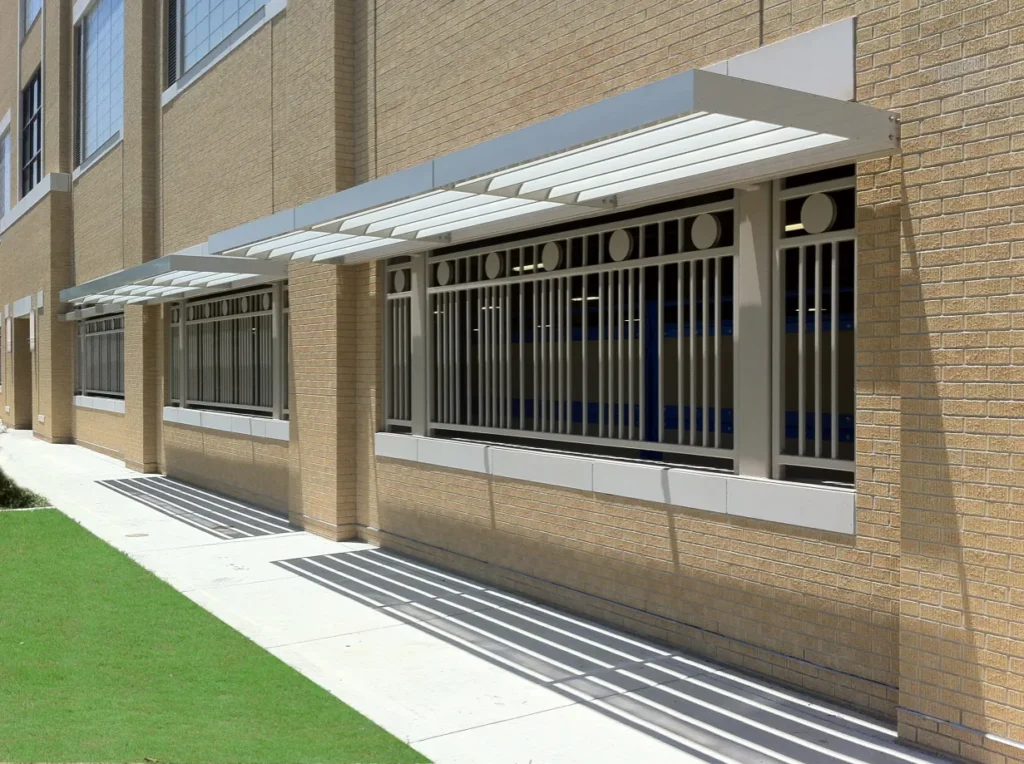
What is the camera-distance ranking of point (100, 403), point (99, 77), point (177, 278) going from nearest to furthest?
1. point (177, 278)
2. point (100, 403)
3. point (99, 77)

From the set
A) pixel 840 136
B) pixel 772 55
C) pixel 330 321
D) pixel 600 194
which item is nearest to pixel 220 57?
pixel 330 321

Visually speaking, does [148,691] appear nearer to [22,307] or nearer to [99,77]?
[99,77]

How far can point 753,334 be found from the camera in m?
6.66

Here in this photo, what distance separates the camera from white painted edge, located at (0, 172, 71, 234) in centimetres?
2644

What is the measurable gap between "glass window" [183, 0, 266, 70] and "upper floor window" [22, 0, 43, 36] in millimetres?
14357

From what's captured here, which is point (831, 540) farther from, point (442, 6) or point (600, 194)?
point (442, 6)

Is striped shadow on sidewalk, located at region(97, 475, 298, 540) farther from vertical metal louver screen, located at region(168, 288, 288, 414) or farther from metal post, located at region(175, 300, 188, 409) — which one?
metal post, located at region(175, 300, 188, 409)

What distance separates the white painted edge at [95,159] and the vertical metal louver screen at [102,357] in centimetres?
373

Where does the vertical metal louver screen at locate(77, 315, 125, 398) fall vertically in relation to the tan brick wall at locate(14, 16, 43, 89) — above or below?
below

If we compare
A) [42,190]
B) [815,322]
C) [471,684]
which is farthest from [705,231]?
[42,190]

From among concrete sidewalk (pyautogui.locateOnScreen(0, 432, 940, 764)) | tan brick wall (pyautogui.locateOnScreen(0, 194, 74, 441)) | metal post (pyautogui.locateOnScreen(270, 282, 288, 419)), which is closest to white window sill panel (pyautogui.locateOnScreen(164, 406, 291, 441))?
metal post (pyautogui.locateOnScreen(270, 282, 288, 419))

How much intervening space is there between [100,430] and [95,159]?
6518 millimetres

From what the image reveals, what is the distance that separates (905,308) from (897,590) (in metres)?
1.62

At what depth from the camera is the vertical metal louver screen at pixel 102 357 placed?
76.2 feet
